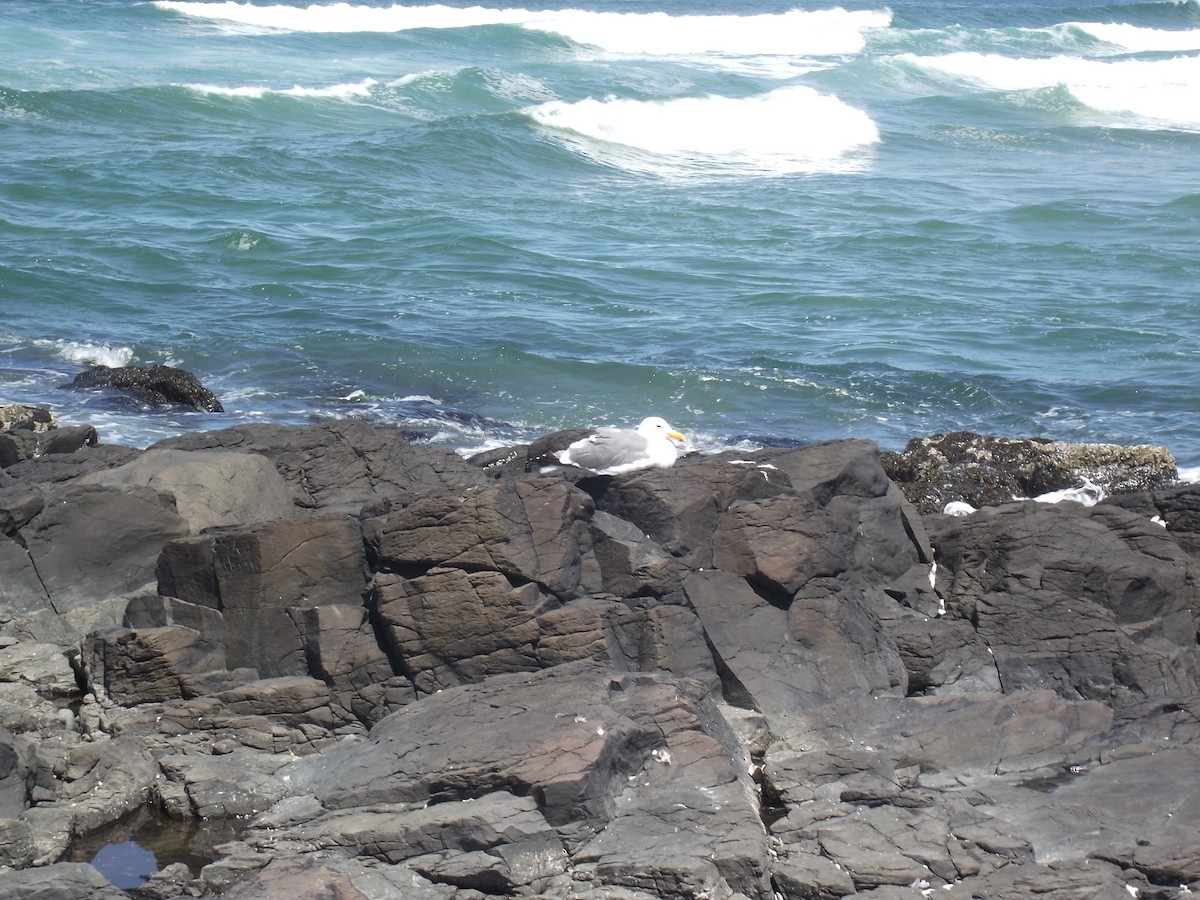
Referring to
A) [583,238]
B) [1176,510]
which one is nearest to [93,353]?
[583,238]

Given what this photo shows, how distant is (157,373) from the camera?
37.8ft

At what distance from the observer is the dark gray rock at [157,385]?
37.3 ft

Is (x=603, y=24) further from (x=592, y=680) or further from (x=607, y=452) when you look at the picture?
(x=592, y=680)

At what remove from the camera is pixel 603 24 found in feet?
135

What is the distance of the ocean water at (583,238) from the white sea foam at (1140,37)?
10296 millimetres

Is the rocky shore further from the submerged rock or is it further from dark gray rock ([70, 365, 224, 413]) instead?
dark gray rock ([70, 365, 224, 413])

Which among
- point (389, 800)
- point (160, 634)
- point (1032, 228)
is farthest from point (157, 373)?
point (1032, 228)

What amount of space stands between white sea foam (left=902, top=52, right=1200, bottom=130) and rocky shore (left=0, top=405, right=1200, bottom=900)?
2720cm

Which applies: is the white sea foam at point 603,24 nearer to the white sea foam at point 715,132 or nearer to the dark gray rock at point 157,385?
the white sea foam at point 715,132

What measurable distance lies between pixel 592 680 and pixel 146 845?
71.0 inches

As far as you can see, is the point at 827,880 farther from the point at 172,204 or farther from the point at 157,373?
the point at 172,204

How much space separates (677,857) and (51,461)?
5039mm

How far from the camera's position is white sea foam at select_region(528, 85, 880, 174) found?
982 inches

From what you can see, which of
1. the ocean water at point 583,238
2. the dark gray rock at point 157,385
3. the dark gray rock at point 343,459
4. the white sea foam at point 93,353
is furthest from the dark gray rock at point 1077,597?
the white sea foam at point 93,353
